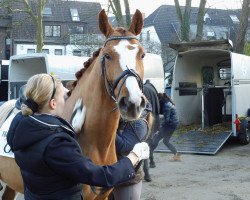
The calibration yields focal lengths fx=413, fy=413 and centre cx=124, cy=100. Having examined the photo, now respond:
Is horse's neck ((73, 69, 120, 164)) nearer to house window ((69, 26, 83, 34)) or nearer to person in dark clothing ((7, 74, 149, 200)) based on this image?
person in dark clothing ((7, 74, 149, 200))

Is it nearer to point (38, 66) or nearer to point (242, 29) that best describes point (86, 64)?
point (38, 66)

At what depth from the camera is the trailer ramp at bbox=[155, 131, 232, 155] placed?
35.8ft

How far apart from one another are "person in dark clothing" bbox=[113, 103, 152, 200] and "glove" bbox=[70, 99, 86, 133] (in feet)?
1.17

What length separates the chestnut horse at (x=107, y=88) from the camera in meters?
2.96

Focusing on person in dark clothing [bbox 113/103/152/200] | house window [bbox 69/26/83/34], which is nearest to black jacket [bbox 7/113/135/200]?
person in dark clothing [bbox 113/103/152/200]

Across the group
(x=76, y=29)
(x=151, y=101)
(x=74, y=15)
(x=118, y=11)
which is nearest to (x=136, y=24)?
(x=151, y=101)

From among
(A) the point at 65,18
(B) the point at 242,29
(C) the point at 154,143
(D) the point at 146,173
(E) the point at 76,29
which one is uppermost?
(A) the point at 65,18

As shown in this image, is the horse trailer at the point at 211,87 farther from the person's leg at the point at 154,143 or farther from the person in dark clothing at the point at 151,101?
the person in dark clothing at the point at 151,101

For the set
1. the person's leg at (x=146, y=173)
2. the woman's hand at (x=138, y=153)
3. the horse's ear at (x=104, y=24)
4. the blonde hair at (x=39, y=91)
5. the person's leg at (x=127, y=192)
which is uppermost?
the horse's ear at (x=104, y=24)

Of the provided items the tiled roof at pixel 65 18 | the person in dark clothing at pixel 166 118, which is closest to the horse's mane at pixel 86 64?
the person in dark clothing at pixel 166 118

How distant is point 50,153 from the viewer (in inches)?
89.8

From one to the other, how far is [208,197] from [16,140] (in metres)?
5.10

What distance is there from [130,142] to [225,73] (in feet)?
37.8

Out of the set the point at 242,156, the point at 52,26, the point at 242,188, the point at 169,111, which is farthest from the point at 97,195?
the point at 52,26
